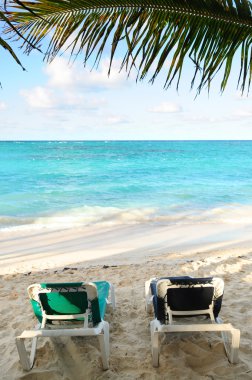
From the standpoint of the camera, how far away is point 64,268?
6.43 metres

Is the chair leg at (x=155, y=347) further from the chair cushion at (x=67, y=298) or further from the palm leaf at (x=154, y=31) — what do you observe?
the palm leaf at (x=154, y=31)

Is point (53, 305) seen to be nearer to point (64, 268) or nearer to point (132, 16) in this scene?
point (132, 16)

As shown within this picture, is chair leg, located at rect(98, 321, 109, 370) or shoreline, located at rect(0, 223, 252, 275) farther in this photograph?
shoreline, located at rect(0, 223, 252, 275)

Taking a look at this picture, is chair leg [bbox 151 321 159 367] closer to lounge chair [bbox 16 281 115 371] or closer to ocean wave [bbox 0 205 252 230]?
lounge chair [bbox 16 281 115 371]

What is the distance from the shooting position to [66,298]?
2.91 meters

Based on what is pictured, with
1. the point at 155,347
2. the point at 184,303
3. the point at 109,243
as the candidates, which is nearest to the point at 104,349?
the point at 155,347

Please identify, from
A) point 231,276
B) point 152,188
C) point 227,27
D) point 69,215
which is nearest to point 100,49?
point 227,27

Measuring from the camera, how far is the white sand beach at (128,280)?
2.93 m

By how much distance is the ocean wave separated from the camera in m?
10.8

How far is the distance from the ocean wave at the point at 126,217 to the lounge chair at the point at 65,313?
23.9ft

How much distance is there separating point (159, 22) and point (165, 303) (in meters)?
2.31

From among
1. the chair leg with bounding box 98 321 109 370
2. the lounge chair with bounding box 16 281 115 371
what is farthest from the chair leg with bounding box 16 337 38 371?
the chair leg with bounding box 98 321 109 370

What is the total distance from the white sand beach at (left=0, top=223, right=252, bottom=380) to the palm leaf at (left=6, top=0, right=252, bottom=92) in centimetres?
247

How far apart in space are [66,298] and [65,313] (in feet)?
0.68
